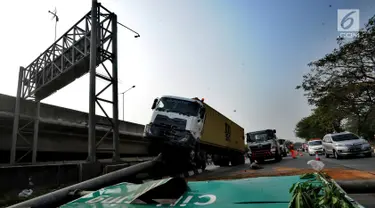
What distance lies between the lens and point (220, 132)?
17.5m

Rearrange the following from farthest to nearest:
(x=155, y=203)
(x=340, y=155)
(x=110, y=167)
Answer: (x=340, y=155)
(x=110, y=167)
(x=155, y=203)

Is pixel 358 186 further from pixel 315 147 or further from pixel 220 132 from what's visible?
pixel 315 147

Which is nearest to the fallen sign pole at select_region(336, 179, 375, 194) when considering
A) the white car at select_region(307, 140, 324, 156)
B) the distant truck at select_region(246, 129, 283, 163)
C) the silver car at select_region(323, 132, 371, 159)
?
the silver car at select_region(323, 132, 371, 159)

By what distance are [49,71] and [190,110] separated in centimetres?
730

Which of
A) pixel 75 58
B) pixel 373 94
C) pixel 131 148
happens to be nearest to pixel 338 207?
pixel 75 58

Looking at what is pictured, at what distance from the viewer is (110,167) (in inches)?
408

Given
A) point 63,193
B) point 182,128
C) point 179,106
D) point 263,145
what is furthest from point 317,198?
point 263,145

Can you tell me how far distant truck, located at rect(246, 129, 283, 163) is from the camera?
20797mm

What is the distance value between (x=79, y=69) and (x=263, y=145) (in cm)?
1330

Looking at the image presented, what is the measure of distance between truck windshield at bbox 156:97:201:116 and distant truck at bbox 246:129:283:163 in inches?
364

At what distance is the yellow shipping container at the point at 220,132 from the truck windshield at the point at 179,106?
119 cm

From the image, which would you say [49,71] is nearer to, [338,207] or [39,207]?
[39,207]

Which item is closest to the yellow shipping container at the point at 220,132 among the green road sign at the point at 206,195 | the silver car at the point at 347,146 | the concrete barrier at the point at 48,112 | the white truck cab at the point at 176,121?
the white truck cab at the point at 176,121

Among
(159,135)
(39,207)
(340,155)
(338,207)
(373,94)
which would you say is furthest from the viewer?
(373,94)
